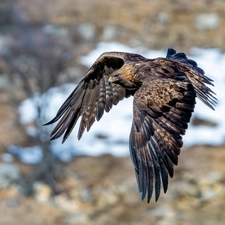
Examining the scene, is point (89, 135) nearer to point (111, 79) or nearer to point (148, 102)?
point (111, 79)

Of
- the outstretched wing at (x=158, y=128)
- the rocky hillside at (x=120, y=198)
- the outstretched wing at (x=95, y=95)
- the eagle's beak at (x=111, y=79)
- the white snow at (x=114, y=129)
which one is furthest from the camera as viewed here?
the white snow at (x=114, y=129)

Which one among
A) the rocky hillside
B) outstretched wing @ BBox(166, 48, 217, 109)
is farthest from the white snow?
outstretched wing @ BBox(166, 48, 217, 109)

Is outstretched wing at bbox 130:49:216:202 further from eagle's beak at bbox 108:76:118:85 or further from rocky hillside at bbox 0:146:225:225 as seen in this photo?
rocky hillside at bbox 0:146:225:225

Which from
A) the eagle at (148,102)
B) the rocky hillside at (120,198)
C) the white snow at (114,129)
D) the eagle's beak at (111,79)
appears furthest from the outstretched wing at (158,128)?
the white snow at (114,129)

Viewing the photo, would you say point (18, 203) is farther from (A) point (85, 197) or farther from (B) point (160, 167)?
(B) point (160, 167)

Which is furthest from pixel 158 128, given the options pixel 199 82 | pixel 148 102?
pixel 199 82

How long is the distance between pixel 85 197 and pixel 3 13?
1466 cm

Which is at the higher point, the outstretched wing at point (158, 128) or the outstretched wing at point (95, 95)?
the outstretched wing at point (95, 95)

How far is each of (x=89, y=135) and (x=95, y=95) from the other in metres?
14.2

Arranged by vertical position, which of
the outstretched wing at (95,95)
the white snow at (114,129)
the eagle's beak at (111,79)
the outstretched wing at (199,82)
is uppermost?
the white snow at (114,129)

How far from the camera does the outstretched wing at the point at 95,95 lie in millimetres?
9742

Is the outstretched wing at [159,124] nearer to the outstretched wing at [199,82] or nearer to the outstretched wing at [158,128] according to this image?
the outstretched wing at [158,128]

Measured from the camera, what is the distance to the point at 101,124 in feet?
80.6

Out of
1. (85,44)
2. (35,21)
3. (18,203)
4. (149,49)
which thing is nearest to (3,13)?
(35,21)
